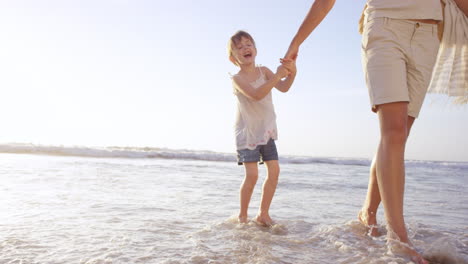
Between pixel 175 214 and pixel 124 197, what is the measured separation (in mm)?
1089

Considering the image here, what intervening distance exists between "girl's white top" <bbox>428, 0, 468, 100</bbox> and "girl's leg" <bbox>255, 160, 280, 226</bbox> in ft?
4.73

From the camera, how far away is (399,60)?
2.53 metres

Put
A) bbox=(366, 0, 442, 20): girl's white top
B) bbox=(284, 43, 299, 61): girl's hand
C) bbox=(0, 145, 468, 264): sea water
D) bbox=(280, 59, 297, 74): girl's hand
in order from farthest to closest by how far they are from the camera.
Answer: bbox=(280, 59, 297, 74): girl's hand → bbox=(284, 43, 299, 61): girl's hand → bbox=(366, 0, 442, 20): girl's white top → bbox=(0, 145, 468, 264): sea water

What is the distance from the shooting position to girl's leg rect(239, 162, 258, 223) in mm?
3600

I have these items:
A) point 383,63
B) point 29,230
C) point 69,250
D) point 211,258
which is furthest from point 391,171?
point 29,230

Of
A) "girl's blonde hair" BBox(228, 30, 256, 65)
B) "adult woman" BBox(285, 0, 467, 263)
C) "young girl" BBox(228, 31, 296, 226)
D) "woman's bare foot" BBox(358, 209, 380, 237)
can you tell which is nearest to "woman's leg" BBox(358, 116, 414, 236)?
"woman's bare foot" BBox(358, 209, 380, 237)

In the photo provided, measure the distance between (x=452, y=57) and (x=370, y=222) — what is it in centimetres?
129

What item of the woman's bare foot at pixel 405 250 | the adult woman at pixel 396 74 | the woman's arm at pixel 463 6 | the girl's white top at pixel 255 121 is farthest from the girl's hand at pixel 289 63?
the woman's bare foot at pixel 405 250

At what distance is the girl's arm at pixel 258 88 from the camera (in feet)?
11.2

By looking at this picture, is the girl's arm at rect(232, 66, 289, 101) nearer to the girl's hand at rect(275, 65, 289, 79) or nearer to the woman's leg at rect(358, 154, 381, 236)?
the girl's hand at rect(275, 65, 289, 79)

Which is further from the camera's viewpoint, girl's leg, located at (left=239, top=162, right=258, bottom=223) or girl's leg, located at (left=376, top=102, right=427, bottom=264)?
girl's leg, located at (left=239, top=162, right=258, bottom=223)

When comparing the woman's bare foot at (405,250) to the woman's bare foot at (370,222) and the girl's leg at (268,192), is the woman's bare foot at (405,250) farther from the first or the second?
the girl's leg at (268,192)

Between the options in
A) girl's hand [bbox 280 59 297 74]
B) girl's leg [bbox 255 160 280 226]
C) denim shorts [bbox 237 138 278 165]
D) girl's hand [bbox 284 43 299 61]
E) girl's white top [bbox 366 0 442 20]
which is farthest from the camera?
denim shorts [bbox 237 138 278 165]

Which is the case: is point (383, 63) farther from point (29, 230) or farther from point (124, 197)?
point (124, 197)
